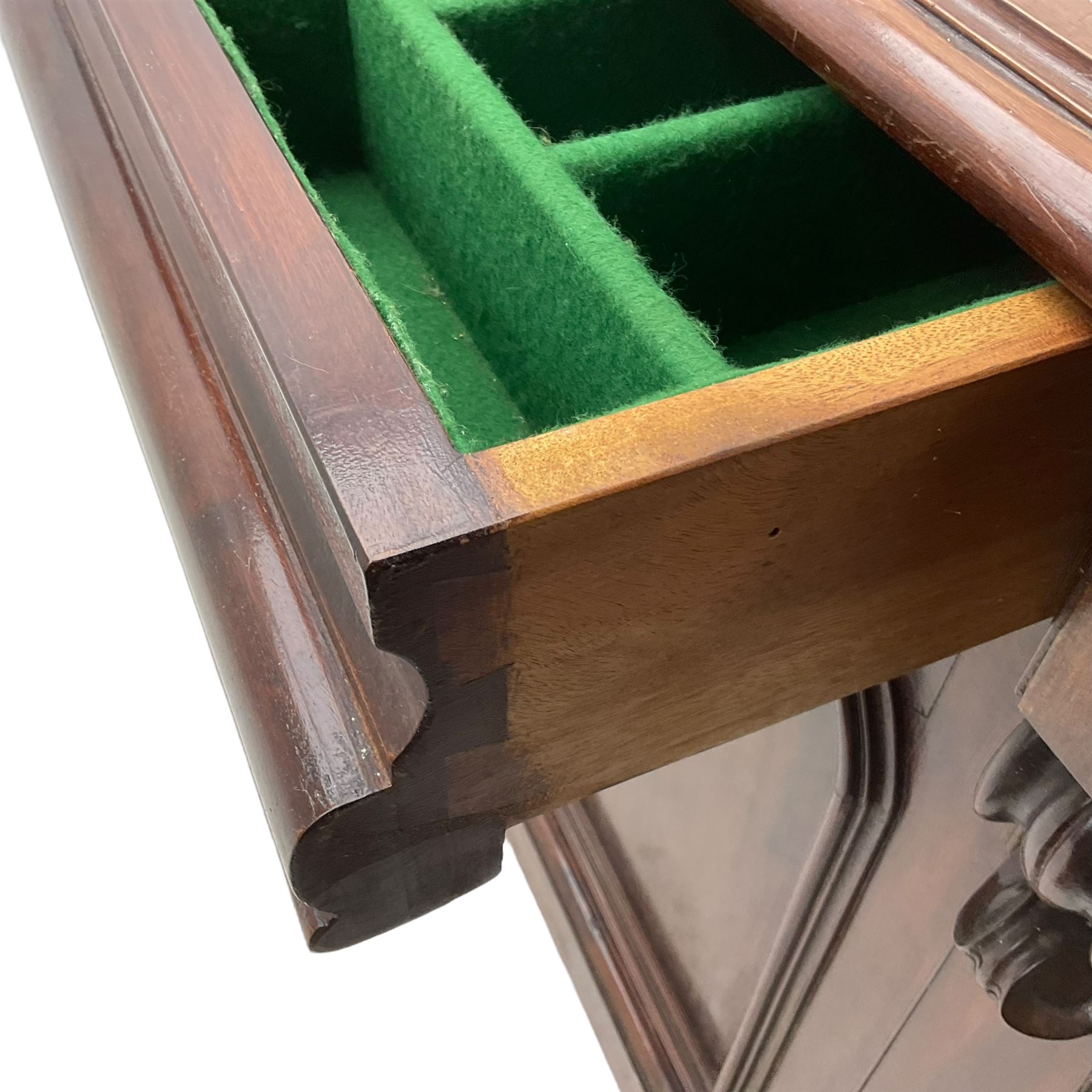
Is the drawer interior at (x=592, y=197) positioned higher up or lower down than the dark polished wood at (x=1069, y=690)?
higher up

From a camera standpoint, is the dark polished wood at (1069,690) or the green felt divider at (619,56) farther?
the green felt divider at (619,56)

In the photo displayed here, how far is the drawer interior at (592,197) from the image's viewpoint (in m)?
0.40

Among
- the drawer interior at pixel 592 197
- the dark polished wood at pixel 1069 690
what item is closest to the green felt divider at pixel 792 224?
the drawer interior at pixel 592 197

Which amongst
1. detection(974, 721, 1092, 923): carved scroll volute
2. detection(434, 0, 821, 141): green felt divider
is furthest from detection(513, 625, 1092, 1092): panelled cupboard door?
detection(434, 0, 821, 141): green felt divider

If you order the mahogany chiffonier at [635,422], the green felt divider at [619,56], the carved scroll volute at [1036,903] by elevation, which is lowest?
the carved scroll volute at [1036,903]

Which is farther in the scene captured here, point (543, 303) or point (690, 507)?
point (543, 303)

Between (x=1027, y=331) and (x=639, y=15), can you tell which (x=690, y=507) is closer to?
(x=1027, y=331)

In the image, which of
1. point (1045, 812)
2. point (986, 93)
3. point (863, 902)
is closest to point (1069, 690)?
point (1045, 812)

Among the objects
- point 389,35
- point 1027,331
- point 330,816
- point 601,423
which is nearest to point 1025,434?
point 1027,331

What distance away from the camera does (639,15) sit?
1.88ft

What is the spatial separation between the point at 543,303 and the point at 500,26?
0.67ft

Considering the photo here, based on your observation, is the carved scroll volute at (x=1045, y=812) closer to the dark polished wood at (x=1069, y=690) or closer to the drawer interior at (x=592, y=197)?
the dark polished wood at (x=1069, y=690)

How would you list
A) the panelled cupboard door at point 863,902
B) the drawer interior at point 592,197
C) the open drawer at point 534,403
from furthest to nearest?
the panelled cupboard door at point 863,902 → the drawer interior at point 592,197 → the open drawer at point 534,403

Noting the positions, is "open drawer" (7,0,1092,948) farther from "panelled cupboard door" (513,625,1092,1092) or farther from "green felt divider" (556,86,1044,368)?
"panelled cupboard door" (513,625,1092,1092)
